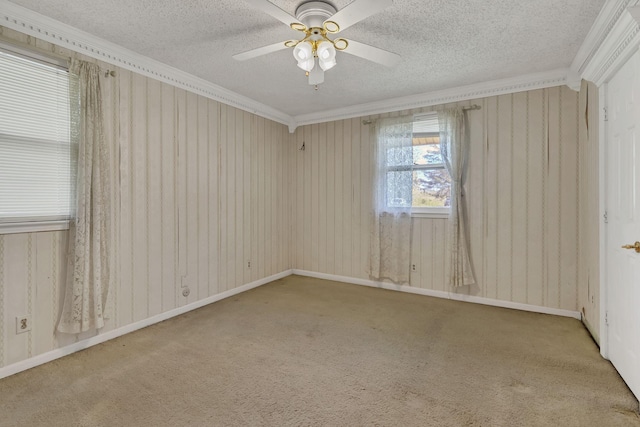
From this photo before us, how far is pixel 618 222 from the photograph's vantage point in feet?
7.20

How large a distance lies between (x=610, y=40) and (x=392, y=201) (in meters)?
2.52

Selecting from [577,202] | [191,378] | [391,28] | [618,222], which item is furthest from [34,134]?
[577,202]

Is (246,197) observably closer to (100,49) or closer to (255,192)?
(255,192)

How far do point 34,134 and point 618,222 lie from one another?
4314 mm

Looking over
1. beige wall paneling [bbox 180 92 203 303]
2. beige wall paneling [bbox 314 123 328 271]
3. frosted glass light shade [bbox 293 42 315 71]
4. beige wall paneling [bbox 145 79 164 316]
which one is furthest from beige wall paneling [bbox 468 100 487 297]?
beige wall paneling [bbox 145 79 164 316]

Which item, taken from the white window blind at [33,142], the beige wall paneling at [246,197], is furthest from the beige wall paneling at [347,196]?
the white window blind at [33,142]

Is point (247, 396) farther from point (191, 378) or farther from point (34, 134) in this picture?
point (34, 134)

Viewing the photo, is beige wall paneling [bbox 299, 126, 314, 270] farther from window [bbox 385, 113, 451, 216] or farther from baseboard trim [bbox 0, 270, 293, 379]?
window [bbox 385, 113, 451, 216]

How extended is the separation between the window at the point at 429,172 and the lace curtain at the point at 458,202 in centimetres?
18

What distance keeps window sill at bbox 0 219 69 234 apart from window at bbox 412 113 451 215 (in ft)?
12.2

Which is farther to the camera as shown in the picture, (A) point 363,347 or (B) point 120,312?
(B) point 120,312

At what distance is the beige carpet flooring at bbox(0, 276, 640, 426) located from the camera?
1.78 m

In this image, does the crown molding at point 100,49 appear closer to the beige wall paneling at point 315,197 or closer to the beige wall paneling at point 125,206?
the beige wall paneling at point 125,206

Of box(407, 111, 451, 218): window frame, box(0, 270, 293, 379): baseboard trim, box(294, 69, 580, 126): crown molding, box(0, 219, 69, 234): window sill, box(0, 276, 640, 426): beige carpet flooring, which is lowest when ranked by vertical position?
box(0, 276, 640, 426): beige carpet flooring
